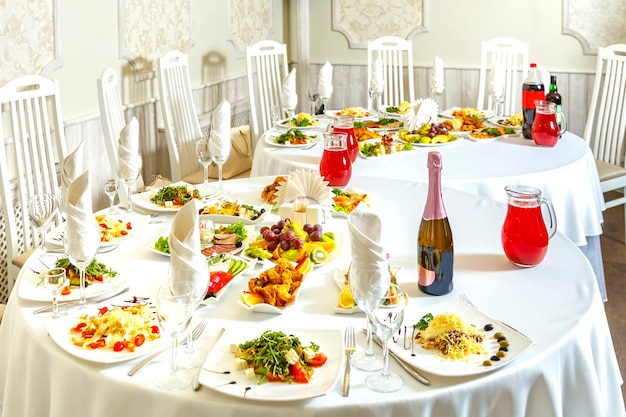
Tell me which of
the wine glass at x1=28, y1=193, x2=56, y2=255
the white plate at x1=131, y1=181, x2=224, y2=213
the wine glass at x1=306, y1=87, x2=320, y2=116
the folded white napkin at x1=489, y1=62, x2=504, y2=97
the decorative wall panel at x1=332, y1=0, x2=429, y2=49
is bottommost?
the white plate at x1=131, y1=181, x2=224, y2=213

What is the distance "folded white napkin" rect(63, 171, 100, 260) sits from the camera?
146 cm

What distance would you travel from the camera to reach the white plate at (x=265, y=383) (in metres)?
1.16

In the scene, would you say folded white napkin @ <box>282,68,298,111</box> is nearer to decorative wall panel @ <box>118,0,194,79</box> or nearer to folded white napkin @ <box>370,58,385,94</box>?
folded white napkin @ <box>370,58,385,94</box>

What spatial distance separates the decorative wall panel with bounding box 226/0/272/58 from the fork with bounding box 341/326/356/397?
380cm

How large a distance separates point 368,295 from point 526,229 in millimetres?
587

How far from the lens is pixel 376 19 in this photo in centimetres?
548

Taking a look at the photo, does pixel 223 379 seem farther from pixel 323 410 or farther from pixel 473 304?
pixel 473 304

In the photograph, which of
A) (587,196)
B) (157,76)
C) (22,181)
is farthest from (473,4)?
(22,181)

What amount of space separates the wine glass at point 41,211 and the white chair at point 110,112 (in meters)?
1.18

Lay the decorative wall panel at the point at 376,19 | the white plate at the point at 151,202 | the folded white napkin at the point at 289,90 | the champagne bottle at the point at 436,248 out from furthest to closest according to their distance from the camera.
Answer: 1. the decorative wall panel at the point at 376,19
2. the folded white napkin at the point at 289,90
3. the white plate at the point at 151,202
4. the champagne bottle at the point at 436,248

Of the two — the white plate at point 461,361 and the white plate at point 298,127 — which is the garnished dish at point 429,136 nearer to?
the white plate at point 298,127

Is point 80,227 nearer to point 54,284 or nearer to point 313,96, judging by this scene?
point 54,284

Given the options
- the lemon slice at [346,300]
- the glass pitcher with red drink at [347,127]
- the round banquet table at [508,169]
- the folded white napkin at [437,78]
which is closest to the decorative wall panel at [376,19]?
the folded white napkin at [437,78]

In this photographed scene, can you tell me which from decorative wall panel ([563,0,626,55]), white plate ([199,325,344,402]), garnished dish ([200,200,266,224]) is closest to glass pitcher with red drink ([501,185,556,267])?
white plate ([199,325,344,402])
